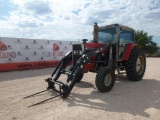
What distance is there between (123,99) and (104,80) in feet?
3.02

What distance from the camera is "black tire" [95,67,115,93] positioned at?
567cm

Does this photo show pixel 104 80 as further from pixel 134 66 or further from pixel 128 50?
pixel 128 50

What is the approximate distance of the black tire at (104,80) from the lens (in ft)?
18.6

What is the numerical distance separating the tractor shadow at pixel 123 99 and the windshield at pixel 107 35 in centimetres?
197

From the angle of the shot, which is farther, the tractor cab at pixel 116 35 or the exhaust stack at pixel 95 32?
the exhaust stack at pixel 95 32

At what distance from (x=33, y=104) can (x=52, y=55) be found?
8976mm

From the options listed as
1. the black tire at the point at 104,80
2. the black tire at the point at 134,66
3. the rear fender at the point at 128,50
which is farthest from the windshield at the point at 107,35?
the black tire at the point at 104,80

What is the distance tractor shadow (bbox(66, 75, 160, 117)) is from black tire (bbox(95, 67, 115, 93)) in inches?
7.2

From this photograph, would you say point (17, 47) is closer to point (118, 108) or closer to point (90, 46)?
point (90, 46)

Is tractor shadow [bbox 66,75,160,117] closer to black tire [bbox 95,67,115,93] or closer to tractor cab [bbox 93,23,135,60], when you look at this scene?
black tire [bbox 95,67,115,93]

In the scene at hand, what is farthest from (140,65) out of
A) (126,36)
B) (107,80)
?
(107,80)

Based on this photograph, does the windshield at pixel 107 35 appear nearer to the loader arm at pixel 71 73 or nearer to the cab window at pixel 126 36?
the cab window at pixel 126 36

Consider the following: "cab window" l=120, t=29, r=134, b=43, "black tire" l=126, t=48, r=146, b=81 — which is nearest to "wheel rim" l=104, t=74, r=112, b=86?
"black tire" l=126, t=48, r=146, b=81

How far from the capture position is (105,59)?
277 inches
